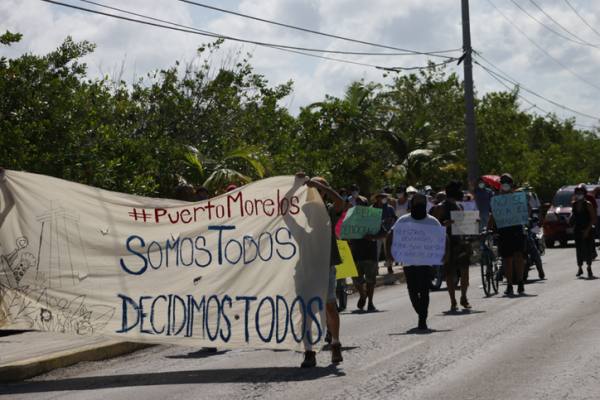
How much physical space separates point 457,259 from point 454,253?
12 cm

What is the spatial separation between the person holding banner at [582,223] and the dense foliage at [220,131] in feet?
22.1

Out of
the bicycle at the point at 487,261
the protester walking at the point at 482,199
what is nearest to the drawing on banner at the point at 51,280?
the bicycle at the point at 487,261

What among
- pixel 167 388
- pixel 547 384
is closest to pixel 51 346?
pixel 167 388

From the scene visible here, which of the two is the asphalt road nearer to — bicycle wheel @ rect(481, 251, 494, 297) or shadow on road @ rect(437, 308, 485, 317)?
shadow on road @ rect(437, 308, 485, 317)

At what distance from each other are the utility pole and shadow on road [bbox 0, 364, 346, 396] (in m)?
13.1

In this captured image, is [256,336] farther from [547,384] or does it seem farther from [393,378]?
[547,384]

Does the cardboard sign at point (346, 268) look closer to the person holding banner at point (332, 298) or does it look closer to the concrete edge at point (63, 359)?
the person holding banner at point (332, 298)

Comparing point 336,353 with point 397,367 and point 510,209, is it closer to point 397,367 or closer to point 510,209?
point 397,367

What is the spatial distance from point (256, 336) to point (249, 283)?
0.54 metres

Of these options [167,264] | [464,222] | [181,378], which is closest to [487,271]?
[464,222]

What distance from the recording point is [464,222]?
32.5 feet

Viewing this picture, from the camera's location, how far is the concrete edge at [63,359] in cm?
659

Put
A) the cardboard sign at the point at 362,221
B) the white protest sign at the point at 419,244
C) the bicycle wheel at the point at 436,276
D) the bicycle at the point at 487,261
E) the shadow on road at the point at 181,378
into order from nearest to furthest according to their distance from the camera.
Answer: the shadow on road at the point at 181,378
the white protest sign at the point at 419,244
the cardboard sign at the point at 362,221
the bicycle at the point at 487,261
the bicycle wheel at the point at 436,276

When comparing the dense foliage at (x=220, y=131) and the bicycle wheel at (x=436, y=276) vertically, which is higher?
the dense foliage at (x=220, y=131)
